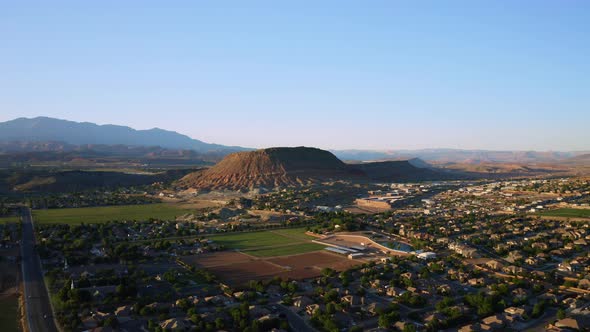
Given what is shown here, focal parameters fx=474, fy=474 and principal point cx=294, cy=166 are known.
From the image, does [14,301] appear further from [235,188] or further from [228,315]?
[235,188]

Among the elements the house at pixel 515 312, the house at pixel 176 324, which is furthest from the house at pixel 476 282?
the house at pixel 176 324

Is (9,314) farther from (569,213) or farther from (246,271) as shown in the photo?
(569,213)

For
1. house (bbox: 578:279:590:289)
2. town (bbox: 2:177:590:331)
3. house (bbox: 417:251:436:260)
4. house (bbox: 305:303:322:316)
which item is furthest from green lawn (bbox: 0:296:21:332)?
house (bbox: 578:279:590:289)

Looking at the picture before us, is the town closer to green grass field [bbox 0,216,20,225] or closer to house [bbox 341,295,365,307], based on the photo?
house [bbox 341,295,365,307]

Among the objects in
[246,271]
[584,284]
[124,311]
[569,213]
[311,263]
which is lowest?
[246,271]

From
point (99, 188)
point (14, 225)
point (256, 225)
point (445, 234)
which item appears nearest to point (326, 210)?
point (256, 225)

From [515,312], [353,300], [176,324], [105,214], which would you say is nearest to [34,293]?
[176,324]
